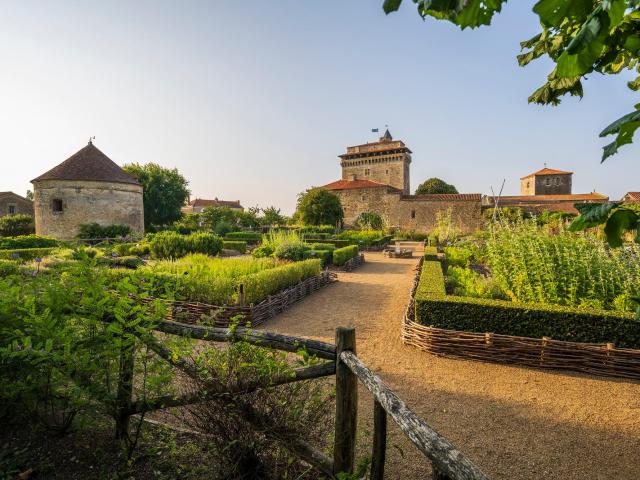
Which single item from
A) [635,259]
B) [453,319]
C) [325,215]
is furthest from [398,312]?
[325,215]

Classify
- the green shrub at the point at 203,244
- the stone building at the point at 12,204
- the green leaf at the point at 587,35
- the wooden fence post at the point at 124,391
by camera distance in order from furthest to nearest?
the stone building at the point at 12,204
the green shrub at the point at 203,244
the wooden fence post at the point at 124,391
the green leaf at the point at 587,35

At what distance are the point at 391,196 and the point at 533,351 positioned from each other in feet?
111

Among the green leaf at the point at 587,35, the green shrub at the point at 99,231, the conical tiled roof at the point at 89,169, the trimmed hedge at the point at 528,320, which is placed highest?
the conical tiled roof at the point at 89,169

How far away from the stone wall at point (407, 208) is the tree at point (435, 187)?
15.2m

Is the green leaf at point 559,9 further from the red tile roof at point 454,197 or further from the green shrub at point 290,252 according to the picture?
the red tile roof at point 454,197

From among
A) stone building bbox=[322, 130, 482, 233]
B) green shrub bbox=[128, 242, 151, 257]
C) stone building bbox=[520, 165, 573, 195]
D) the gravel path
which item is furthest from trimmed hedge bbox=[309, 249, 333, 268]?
stone building bbox=[520, 165, 573, 195]

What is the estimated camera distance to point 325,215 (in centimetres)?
3127

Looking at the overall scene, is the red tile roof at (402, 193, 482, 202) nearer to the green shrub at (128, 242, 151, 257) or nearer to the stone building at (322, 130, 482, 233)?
the stone building at (322, 130, 482, 233)

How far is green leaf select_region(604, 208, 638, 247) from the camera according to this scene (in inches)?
52.4

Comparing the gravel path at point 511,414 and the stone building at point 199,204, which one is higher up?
the stone building at point 199,204

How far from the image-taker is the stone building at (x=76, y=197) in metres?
24.3

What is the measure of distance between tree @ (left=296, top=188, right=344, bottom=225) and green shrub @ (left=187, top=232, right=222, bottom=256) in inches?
648

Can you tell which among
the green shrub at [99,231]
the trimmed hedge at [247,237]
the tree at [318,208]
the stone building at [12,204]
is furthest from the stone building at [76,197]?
the stone building at [12,204]

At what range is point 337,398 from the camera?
230 centimetres
